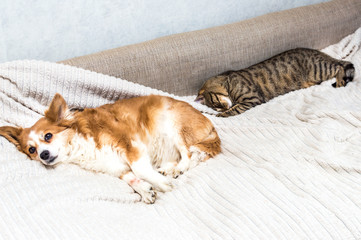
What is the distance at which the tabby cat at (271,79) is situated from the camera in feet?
8.45

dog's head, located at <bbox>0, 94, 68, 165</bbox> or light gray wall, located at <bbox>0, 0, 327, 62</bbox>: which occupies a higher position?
light gray wall, located at <bbox>0, 0, 327, 62</bbox>

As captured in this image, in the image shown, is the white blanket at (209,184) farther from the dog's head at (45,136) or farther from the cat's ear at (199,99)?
the cat's ear at (199,99)

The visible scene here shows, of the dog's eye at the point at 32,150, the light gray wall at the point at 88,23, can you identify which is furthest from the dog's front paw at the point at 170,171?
the light gray wall at the point at 88,23

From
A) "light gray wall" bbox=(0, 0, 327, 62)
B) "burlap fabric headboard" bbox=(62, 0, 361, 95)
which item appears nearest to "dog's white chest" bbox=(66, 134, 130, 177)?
"burlap fabric headboard" bbox=(62, 0, 361, 95)

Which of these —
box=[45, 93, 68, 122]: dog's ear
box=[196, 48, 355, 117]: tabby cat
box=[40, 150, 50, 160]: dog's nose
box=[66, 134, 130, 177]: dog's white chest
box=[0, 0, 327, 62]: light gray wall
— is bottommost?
box=[196, 48, 355, 117]: tabby cat

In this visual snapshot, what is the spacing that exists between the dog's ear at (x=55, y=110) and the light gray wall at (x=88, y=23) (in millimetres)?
682

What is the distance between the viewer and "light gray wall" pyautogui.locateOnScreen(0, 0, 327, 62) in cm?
216

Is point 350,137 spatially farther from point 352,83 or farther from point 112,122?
point 112,122

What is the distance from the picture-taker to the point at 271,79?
2.69 metres

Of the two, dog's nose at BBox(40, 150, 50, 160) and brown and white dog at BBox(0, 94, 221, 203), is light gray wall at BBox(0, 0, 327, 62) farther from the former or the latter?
dog's nose at BBox(40, 150, 50, 160)

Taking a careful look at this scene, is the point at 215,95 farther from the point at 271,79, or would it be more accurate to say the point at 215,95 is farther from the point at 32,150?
the point at 32,150

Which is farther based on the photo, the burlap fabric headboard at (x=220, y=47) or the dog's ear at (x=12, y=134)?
the burlap fabric headboard at (x=220, y=47)

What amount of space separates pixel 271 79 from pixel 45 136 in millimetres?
1653

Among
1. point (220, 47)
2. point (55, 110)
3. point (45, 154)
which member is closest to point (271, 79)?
point (220, 47)
